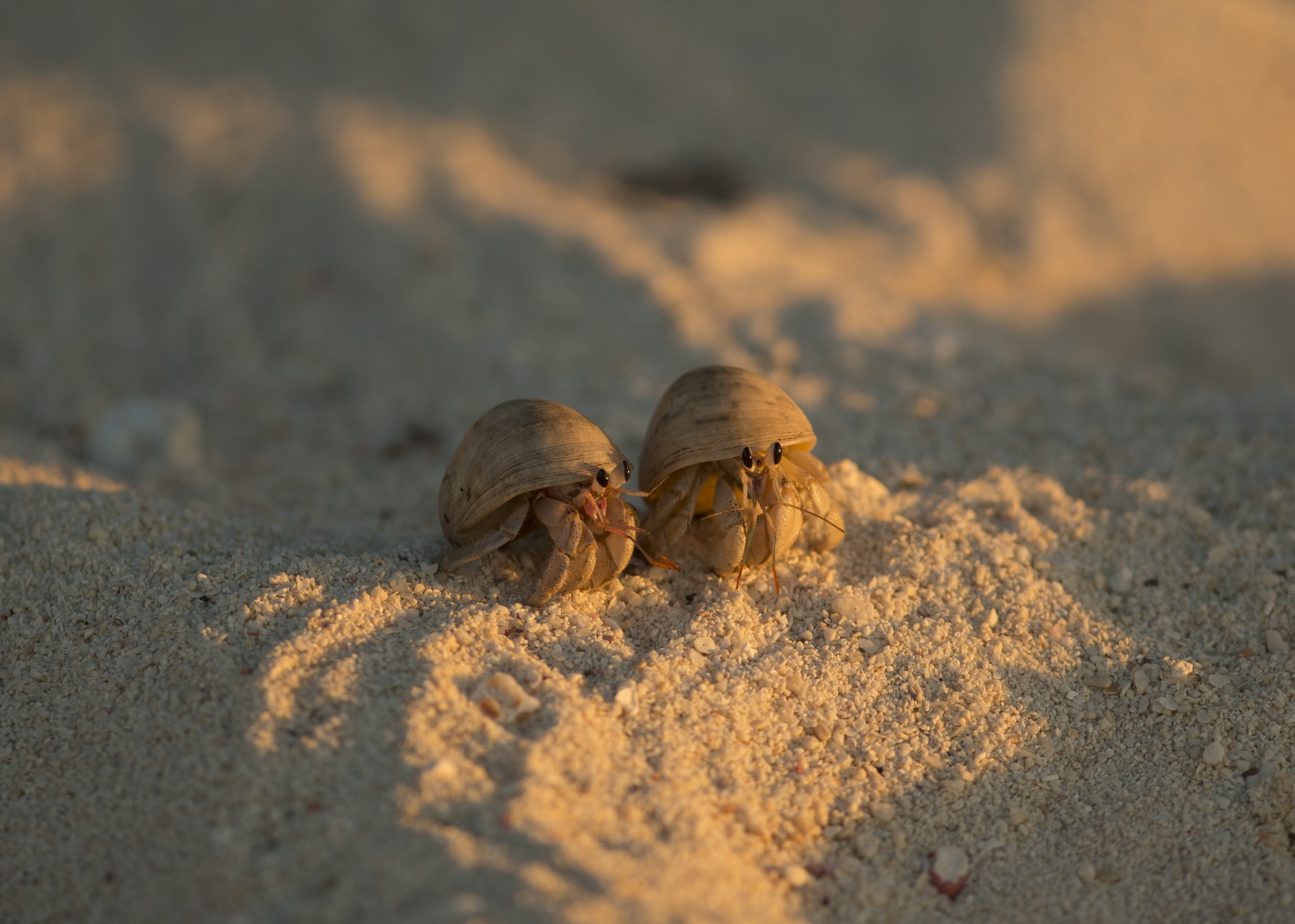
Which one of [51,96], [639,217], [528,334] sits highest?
[51,96]

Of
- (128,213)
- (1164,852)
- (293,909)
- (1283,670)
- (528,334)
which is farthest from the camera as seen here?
(128,213)

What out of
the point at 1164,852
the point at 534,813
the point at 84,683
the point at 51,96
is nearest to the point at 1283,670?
the point at 1164,852

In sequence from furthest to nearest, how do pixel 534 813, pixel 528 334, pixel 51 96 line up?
pixel 51 96
pixel 528 334
pixel 534 813

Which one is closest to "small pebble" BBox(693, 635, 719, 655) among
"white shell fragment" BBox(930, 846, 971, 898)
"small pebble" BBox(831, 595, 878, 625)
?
"small pebble" BBox(831, 595, 878, 625)

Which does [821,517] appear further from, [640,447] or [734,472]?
[640,447]

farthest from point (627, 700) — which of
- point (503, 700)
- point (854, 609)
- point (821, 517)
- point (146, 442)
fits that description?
point (146, 442)

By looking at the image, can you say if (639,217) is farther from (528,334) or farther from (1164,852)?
(1164,852)

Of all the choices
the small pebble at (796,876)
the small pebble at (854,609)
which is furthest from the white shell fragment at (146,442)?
the small pebble at (796,876)
